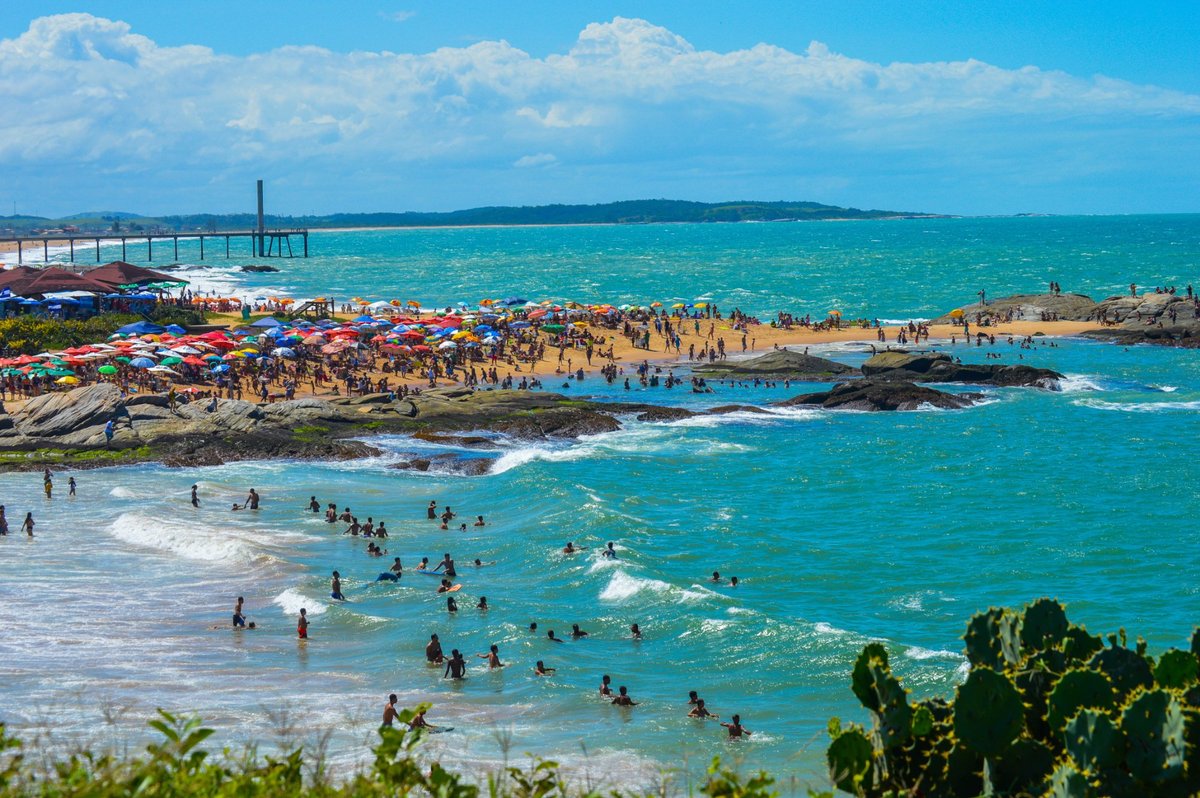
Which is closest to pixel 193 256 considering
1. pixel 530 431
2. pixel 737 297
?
pixel 737 297

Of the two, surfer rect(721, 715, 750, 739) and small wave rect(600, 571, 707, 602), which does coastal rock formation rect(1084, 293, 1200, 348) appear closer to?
small wave rect(600, 571, 707, 602)

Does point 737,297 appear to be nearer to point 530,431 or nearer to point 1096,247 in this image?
point 530,431

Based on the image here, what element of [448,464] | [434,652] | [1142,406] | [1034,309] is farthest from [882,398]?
[1034,309]

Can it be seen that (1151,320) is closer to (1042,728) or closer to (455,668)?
(455,668)

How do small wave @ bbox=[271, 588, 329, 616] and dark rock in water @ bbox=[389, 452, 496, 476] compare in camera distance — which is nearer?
small wave @ bbox=[271, 588, 329, 616]

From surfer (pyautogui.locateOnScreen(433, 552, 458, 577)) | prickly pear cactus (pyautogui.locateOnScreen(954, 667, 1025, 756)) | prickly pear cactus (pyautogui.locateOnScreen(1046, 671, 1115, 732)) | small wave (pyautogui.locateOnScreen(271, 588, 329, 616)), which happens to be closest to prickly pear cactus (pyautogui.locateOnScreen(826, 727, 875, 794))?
prickly pear cactus (pyautogui.locateOnScreen(954, 667, 1025, 756))

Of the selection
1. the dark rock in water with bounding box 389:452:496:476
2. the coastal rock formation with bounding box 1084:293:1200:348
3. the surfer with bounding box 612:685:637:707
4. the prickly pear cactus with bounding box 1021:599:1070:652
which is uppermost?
the coastal rock formation with bounding box 1084:293:1200:348
